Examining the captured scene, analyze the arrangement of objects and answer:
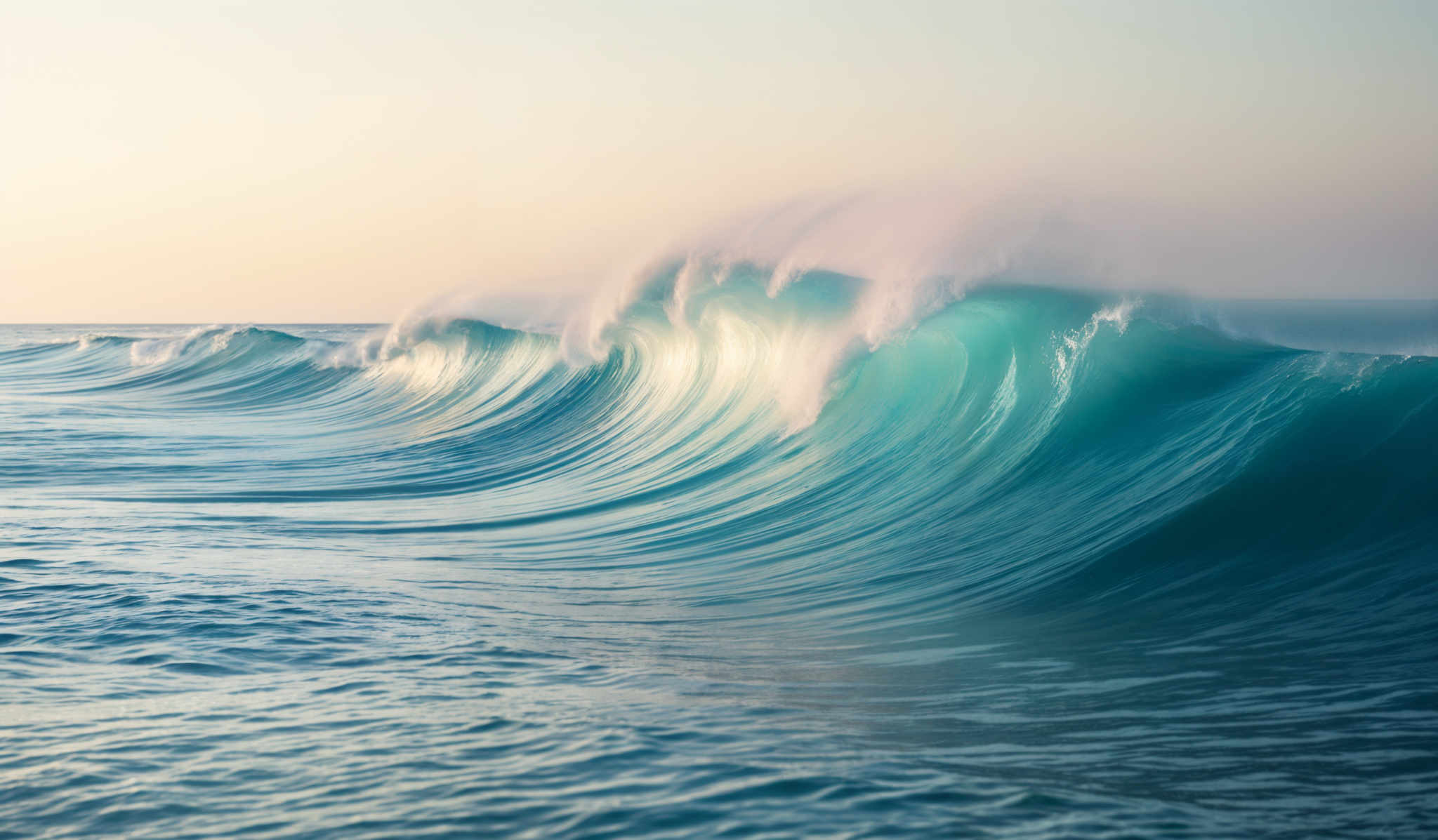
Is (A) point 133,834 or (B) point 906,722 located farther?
(B) point 906,722

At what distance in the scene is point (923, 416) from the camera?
869cm

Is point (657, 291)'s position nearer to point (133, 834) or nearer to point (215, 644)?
point (215, 644)

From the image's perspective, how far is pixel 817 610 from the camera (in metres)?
5.48

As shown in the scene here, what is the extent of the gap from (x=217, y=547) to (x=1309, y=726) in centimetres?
556

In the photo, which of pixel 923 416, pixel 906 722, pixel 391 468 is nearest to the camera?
pixel 906 722

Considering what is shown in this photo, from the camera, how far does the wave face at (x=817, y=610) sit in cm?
287

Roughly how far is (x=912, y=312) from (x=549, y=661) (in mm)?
5447

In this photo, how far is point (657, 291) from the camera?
43.9ft

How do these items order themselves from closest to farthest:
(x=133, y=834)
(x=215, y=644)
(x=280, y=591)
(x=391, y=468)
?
(x=133, y=834), (x=215, y=644), (x=280, y=591), (x=391, y=468)

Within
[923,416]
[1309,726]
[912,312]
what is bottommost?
[1309,726]

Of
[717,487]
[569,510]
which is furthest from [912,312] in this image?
[569,510]

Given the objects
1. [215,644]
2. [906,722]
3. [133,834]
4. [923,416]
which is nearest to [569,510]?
[923,416]

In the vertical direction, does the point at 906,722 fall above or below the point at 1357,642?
below

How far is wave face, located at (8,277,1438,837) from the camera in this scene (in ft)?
9.41
